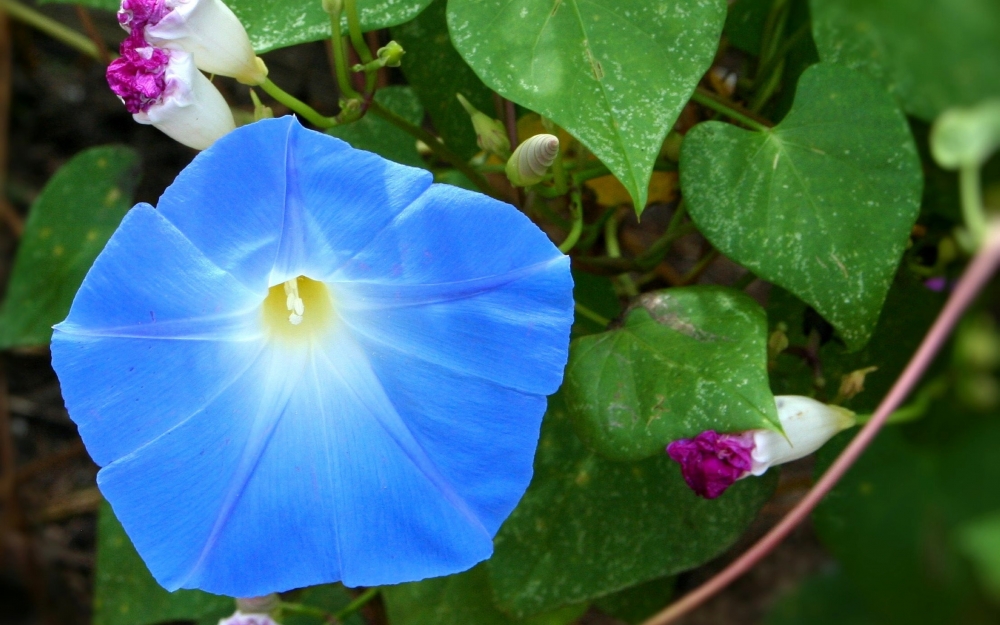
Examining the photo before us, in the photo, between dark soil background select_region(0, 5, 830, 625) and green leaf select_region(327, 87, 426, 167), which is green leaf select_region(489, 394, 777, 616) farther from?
dark soil background select_region(0, 5, 830, 625)

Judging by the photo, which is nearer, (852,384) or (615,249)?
(852,384)

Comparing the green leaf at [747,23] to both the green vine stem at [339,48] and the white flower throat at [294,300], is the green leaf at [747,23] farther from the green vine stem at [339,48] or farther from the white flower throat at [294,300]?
the white flower throat at [294,300]

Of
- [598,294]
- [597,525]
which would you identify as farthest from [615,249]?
[597,525]

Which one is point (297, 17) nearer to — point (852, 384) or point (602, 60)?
point (602, 60)

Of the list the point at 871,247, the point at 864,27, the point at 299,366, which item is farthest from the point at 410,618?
the point at 864,27

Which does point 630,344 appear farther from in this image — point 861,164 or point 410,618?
point 410,618

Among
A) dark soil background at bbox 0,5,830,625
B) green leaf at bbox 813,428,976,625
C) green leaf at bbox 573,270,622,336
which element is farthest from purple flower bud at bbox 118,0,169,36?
dark soil background at bbox 0,5,830,625

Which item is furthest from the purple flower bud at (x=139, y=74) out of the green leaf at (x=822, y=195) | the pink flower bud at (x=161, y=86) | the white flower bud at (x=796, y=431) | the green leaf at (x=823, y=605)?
the green leaf at (x=823, y=605)
